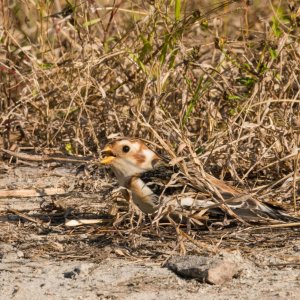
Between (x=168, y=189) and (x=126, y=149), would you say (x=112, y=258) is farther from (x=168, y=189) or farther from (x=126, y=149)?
(x=126, y=149)

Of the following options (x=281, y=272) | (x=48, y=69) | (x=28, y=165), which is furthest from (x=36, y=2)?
(x=281, y=272)

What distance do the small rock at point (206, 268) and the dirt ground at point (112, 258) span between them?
4cm

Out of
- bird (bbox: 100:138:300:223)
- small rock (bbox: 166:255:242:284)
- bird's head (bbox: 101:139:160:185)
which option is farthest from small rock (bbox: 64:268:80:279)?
bird's head (bbox: 101:139:160:185)

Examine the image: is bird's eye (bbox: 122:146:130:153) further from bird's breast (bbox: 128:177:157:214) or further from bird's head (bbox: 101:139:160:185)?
bird's breast (bbox: 128:177:157:214)

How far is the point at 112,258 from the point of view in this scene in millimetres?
4910

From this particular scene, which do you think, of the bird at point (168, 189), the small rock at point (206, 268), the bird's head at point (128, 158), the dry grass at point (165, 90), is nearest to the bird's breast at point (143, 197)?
the bird at point (168, 189)

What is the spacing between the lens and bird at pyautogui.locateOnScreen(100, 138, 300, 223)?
5.15 meters

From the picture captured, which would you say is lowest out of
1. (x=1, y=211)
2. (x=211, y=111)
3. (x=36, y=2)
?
(x=1, y=211)

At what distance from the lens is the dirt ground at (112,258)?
175 inches

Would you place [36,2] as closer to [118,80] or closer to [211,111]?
[118,80]

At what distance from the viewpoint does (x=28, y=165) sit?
22.8 feet

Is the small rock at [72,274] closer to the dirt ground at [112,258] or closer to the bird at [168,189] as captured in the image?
the dirt ground at [112,258]

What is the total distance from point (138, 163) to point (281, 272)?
1396 mm

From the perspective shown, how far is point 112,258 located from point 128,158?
97 cm
